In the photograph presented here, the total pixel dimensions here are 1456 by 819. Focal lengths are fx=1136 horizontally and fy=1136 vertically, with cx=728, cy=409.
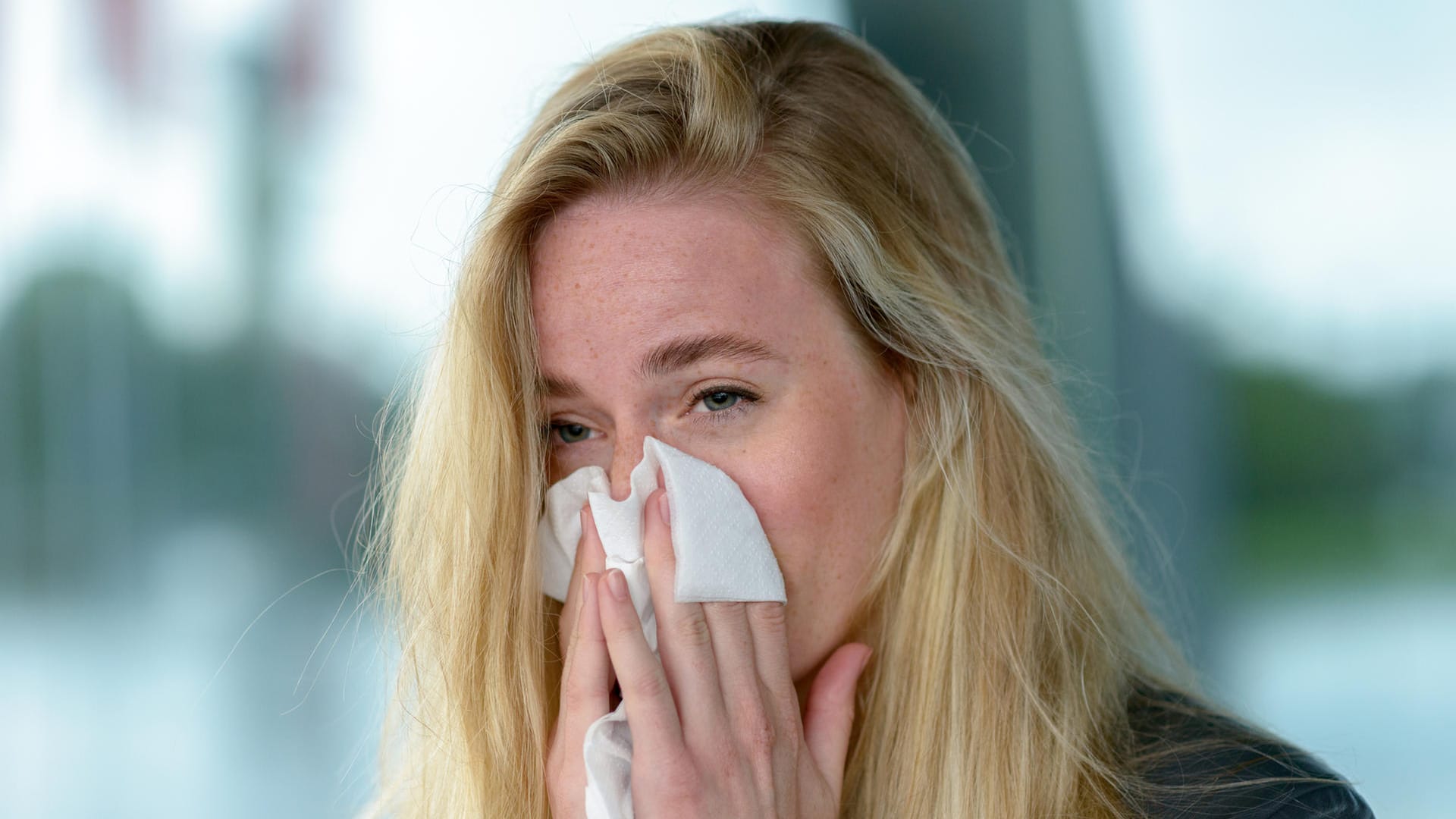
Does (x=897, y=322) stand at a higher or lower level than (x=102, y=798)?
higher

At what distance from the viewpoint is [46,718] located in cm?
261

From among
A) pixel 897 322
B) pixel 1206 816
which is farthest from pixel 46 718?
pixel 1206 816

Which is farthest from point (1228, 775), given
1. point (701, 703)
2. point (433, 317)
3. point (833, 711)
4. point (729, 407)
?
point (433, 317)

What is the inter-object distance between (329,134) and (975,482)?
178 centimetres

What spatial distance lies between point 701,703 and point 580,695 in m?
0.14

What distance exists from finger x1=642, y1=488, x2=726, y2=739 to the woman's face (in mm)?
94

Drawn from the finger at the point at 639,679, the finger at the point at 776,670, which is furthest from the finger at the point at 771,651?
the finger at the point at 639,679

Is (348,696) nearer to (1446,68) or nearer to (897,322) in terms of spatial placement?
(897,322)

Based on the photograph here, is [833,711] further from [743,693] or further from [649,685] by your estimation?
[649,685]

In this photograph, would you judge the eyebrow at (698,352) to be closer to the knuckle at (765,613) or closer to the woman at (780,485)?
the woman at (780,485)

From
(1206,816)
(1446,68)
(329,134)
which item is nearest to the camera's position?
(1206,816)

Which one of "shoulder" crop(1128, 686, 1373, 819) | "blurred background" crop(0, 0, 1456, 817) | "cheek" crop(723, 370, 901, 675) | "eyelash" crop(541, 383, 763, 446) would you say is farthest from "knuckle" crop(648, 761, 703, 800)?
"blurred background" crop(0, 0, 1456, 817)

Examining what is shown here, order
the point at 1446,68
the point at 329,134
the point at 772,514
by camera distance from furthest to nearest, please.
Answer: the point at 329,134 < the point at 1446,68 < the point at 772,514

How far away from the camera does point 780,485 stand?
132cm
